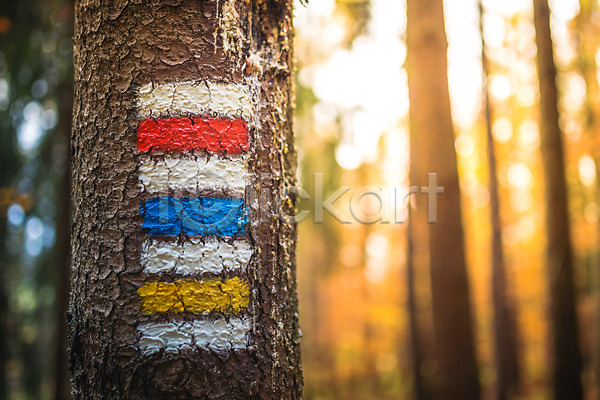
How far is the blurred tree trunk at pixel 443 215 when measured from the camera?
4578 millimetres

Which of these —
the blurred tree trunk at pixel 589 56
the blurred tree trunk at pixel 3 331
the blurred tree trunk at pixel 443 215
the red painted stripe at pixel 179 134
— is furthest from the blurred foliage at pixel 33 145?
the blurred tree trunk at pixel 589 56

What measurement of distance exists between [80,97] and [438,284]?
4186mm

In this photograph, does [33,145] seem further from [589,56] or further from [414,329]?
[589,56]

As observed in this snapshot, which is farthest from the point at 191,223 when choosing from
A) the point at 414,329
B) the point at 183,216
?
the point at 414,329

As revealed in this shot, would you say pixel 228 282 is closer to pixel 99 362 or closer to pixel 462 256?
pixel 99 362

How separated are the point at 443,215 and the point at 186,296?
3976 mm

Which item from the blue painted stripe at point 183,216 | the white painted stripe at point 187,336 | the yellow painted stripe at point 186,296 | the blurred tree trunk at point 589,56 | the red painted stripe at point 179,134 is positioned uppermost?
the blurred tree trunk at point 589,56

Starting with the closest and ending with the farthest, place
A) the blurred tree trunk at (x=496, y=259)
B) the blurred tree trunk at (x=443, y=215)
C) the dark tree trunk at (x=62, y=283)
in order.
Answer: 1. the blurred tree trunk at (x=443, y=215)
2. the dark tree trunk at (x=62, y=283)
3. the blurred tree trunk at (x=496, y=259)

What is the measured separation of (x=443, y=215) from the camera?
462 cm

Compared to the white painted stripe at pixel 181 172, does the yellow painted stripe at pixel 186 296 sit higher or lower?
lower

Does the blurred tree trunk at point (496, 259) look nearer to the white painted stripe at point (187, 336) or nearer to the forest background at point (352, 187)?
the forest background at point (352, 187)

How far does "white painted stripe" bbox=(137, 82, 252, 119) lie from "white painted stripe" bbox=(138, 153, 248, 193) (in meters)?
0.12

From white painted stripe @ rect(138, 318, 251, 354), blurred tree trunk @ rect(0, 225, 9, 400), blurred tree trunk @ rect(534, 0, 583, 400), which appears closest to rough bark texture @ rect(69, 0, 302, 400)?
white painted stripe @ rect(138, 318, 251, 354)

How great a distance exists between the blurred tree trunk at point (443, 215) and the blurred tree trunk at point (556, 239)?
194cm
